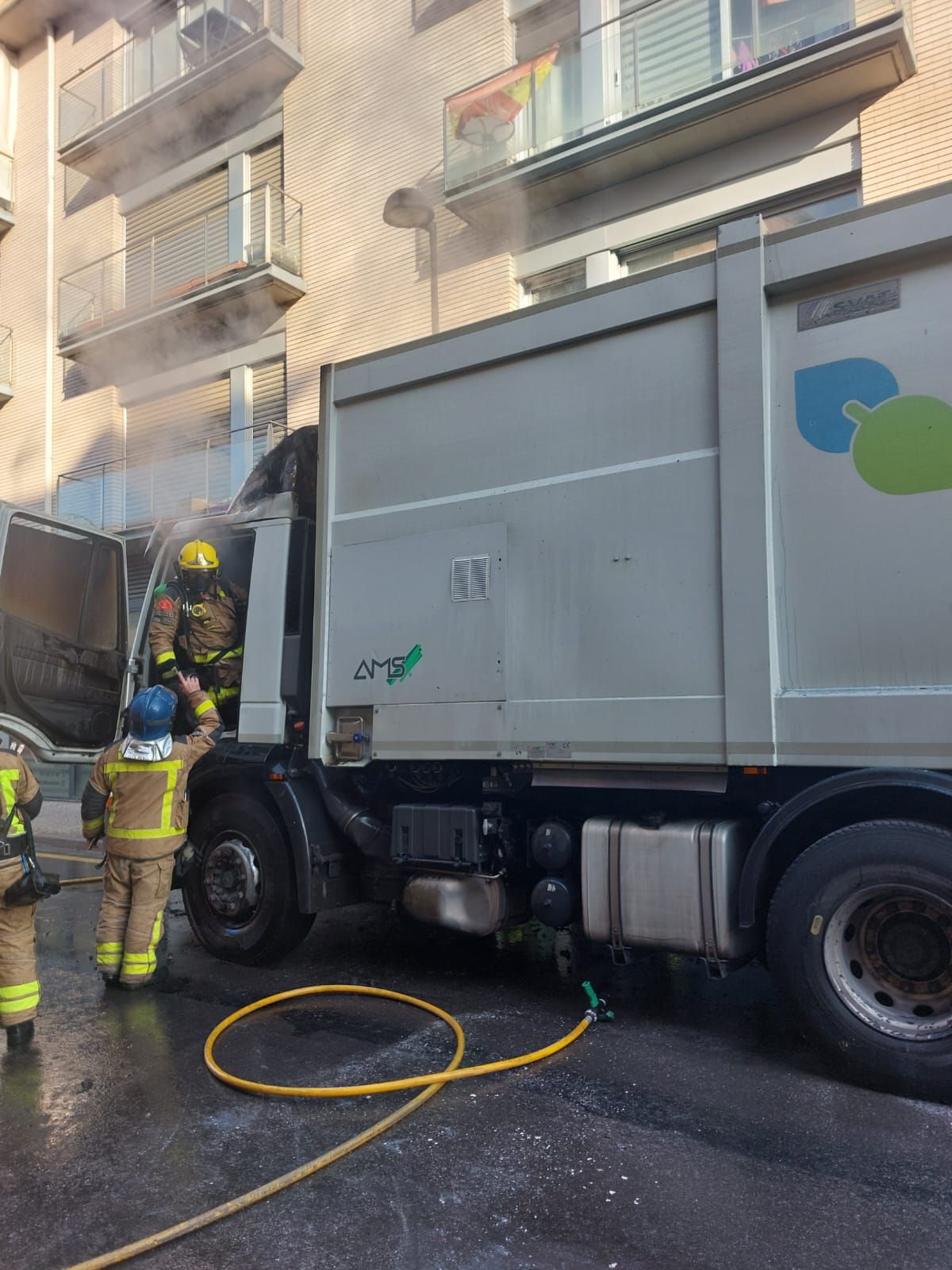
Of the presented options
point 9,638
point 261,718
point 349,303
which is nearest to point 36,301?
point 349,303

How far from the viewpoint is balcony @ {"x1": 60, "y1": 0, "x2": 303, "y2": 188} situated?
1225 cm

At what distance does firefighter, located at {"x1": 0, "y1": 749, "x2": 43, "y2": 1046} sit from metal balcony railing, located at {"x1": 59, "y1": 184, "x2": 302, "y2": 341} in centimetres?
963

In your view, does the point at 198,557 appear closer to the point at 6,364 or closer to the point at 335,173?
the point at 335,173

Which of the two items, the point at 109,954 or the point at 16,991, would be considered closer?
the point at 16,991

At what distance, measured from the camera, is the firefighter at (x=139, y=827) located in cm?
478

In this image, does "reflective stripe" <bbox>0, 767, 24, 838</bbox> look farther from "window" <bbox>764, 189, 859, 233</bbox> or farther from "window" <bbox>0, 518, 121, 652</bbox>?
"window" <bbox>764, 189, 859, 233</bbox>

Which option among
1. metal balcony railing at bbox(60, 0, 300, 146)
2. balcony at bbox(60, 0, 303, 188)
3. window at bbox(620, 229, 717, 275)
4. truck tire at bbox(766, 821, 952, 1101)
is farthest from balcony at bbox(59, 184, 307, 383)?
truck tire at bbox(766, 821, 952, 1101)

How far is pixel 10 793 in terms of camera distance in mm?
4273

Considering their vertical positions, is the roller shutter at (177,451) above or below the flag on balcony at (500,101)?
below

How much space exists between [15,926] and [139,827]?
2.53 feet

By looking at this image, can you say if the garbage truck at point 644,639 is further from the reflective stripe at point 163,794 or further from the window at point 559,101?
the window at point 559,101

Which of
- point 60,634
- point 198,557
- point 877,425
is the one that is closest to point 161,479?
point 60,634

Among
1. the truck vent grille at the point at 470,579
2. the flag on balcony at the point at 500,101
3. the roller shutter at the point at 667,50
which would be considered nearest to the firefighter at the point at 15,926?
the truck vent grille at the point at 470,579

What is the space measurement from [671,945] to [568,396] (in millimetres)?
2277
